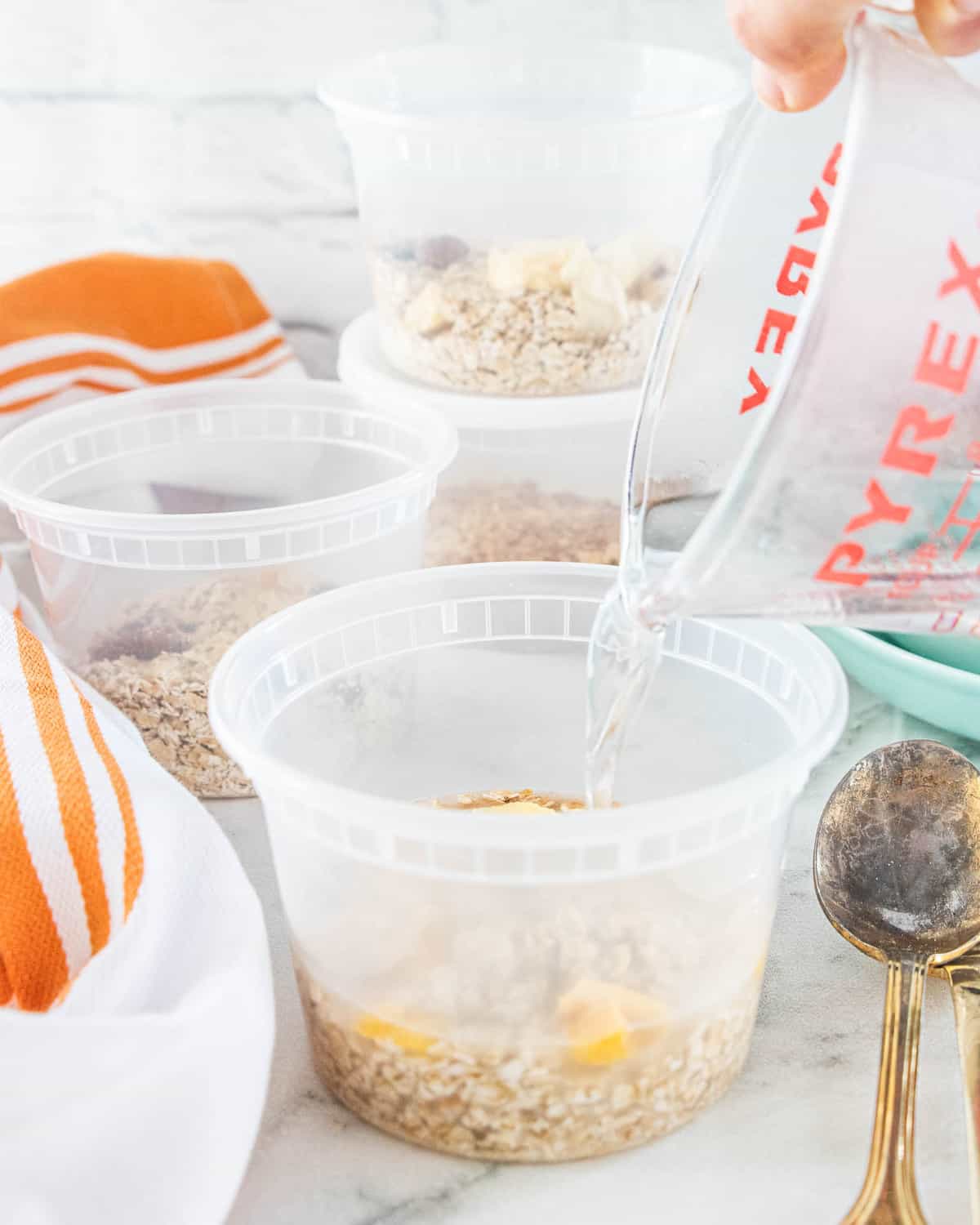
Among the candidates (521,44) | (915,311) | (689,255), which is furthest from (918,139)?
(521,44)

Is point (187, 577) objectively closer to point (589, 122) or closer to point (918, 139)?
point (589, 122)

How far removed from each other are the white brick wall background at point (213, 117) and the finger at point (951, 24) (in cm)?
57

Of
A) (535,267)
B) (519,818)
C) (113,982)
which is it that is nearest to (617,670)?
(519,818)

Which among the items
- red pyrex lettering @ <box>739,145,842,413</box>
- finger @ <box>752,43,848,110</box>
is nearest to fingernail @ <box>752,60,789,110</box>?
finger @ <box>752,43,848,110</box>

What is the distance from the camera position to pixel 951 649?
2.68 ft

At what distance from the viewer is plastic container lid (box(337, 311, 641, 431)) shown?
89 cm

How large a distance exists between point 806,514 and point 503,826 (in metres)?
0.15

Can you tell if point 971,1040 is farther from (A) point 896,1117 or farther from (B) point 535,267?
(B) point 535,267

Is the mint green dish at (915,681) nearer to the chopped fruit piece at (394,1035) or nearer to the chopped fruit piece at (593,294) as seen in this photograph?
the chopped fruit piece at (593,294)

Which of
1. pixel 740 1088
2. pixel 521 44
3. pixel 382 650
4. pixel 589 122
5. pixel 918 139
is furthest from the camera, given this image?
pixel 521 44

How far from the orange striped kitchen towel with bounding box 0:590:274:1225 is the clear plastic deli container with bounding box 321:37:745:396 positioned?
0.34m

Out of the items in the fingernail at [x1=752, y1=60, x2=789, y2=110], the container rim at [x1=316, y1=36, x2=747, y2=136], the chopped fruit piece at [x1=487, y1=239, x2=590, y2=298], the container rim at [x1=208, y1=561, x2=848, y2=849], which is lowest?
the container rim at [x1=208, y1=561, x2=848, y2=849]

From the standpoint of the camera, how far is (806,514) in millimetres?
474

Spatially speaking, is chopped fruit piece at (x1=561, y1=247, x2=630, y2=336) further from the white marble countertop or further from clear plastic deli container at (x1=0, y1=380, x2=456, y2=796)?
the white marble countertop
